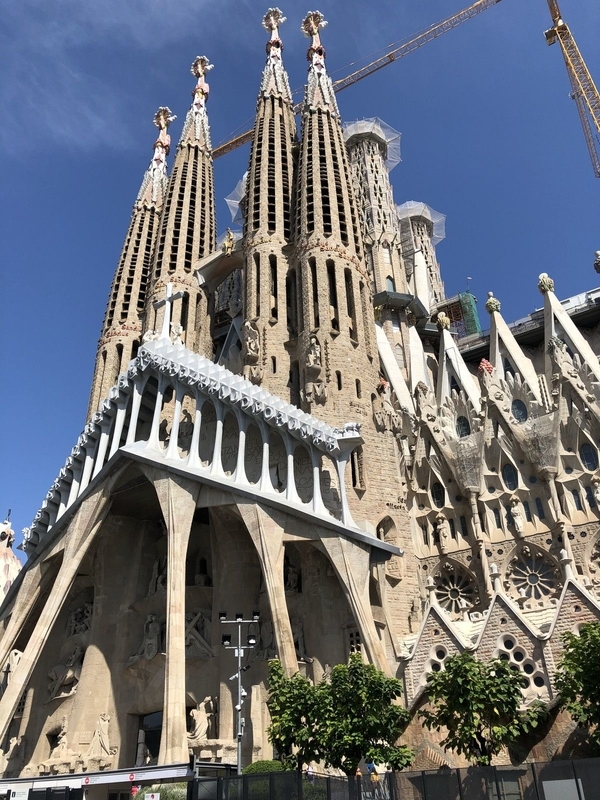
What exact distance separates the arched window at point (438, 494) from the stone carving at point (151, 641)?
472 inches

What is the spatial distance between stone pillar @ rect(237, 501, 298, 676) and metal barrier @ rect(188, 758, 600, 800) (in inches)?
297

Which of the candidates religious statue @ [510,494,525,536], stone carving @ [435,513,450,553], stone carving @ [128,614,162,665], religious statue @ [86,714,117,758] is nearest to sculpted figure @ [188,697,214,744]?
stone carving @ [128,614,162,665]

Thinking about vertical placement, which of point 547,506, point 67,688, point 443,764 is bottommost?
point 443,764

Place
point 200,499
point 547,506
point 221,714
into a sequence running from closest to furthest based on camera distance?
point 221,714, point 200,499, point 547,506

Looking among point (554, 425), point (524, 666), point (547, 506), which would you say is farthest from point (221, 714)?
point (554, 425)

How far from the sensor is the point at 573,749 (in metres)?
15.1

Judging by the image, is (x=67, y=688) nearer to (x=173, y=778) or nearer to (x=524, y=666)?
(x=173, y=778)

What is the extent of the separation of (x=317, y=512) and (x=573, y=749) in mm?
10269

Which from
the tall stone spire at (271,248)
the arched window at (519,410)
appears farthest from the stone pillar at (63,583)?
the arched window at (519,410)

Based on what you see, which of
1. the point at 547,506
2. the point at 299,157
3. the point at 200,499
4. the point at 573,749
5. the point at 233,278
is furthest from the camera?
the point at 233,278

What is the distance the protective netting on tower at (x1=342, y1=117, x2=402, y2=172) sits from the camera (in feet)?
159

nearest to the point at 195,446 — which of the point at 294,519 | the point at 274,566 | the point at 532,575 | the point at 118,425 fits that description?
the point at 118,425

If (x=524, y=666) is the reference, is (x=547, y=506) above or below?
above

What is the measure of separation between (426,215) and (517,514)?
32588 millimetres
